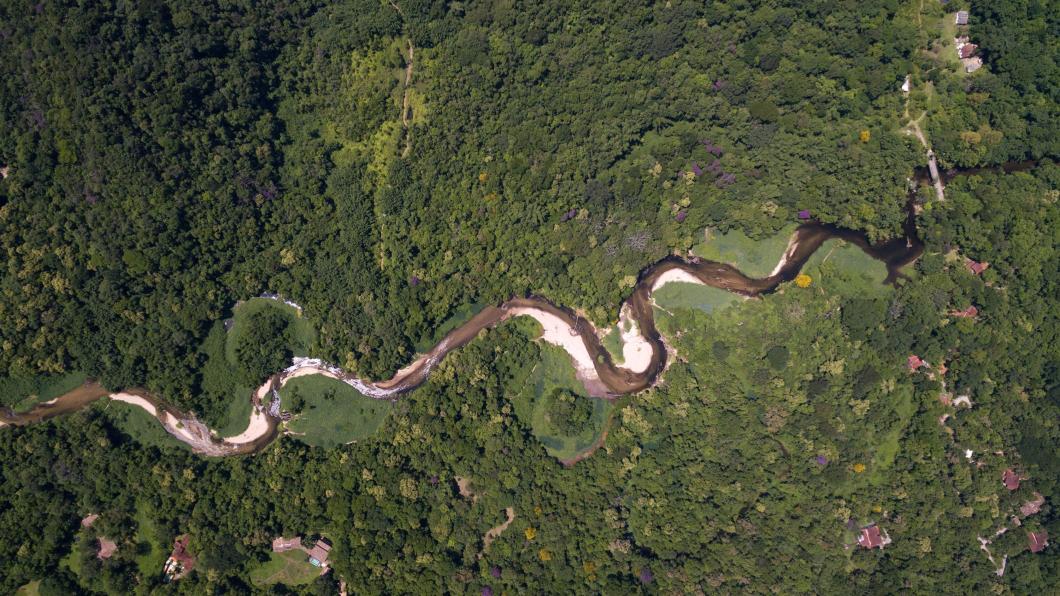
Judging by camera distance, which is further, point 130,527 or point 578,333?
point 578,333

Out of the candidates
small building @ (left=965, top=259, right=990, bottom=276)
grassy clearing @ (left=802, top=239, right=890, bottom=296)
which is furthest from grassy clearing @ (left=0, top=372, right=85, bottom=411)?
small building @ (left=965, top=259, right=990, bottom=276)

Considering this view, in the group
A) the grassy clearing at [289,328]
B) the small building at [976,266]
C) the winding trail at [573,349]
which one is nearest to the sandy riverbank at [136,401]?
the winding trail at [573,349]

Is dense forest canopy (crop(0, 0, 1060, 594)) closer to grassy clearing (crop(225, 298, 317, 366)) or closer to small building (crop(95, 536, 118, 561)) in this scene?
grassy clearing (crop(225, 298, 317, 366))

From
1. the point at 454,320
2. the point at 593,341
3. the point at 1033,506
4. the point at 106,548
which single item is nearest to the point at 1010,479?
the point at 1033,506

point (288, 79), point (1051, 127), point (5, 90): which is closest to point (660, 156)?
point (1051, 127)

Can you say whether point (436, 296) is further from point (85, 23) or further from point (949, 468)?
point (949, 468)

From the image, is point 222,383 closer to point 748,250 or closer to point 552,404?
point 552,404
